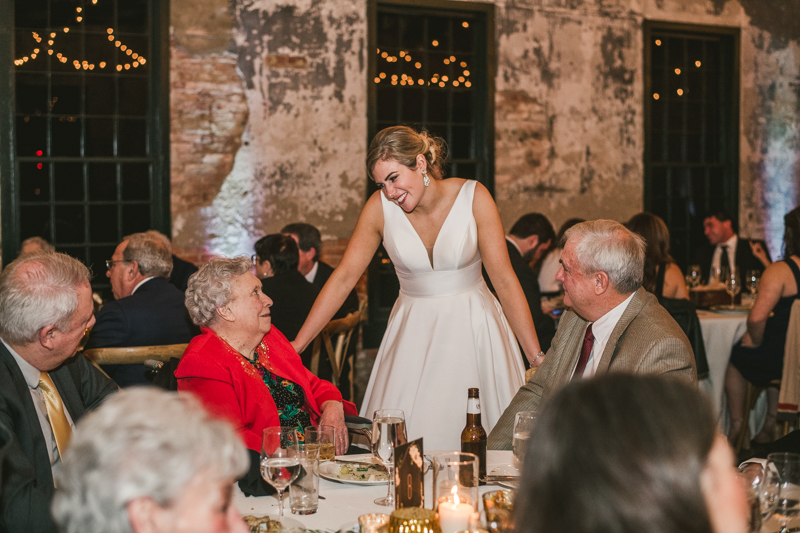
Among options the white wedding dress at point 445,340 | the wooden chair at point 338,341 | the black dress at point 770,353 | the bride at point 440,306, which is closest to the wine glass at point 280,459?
the bride at point 440,306

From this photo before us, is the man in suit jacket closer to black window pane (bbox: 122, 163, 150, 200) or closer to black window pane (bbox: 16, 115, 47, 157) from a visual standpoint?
black window pane (bbox: 122, 163, 150, 200)

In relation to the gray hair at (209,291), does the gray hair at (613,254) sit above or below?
above

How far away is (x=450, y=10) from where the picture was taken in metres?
7.25

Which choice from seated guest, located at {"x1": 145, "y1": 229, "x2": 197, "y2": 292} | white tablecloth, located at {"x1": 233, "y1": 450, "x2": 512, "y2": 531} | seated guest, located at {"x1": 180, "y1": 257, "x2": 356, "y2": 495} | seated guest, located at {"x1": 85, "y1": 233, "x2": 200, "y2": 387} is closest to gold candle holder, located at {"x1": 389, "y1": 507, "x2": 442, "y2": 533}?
white tablecloth, located at {"x1": 233, "y1": 450, "x2": 512, "y2": 531}

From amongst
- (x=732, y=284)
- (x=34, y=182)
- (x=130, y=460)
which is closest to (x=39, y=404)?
(x=130, y=460)

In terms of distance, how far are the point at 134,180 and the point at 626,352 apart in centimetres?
525

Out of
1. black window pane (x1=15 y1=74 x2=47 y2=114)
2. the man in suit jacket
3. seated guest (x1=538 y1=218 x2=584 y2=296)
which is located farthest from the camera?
seated guest (x1=538 y1=218 x2=584 y2=296)

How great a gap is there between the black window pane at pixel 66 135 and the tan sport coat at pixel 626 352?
16.6 ft

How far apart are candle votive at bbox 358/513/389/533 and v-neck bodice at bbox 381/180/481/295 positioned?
2.02 metres

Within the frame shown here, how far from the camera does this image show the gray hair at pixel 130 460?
37.9 inches

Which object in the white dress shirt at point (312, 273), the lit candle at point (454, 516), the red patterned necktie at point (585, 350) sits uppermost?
the white dress shirt at point (312, 273)

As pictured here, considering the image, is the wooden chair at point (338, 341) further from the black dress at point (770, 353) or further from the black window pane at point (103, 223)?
the black window pane at point (103, 223)

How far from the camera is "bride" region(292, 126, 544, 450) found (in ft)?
11.2

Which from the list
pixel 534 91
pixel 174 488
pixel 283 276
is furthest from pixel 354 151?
pixel 174 488
